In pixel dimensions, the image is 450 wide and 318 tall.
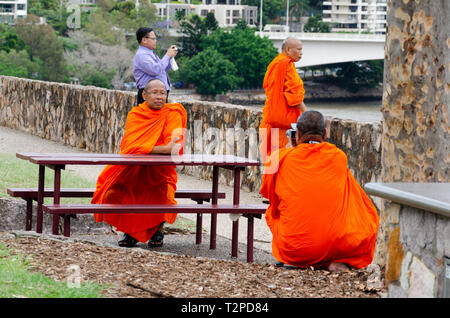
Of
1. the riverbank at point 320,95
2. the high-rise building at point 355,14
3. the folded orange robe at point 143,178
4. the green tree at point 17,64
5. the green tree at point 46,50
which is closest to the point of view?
the folded orange robe at point 143,178

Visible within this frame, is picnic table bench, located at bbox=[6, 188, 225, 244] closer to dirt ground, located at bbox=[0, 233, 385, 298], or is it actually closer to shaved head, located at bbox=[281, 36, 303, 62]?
dirt ground, located at bbox=[0, 233, 385, 298]

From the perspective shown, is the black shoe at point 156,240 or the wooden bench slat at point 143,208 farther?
the black shoe at point 156,240

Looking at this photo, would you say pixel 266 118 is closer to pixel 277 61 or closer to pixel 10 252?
pixel 277 61

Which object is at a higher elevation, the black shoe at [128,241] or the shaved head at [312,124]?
the shaved head at [312,124]

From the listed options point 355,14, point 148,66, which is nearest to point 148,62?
point 148,66

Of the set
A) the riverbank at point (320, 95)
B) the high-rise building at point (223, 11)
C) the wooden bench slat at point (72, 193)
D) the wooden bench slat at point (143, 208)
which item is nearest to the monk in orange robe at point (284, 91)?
the wooden bench slat at point (72, 193)

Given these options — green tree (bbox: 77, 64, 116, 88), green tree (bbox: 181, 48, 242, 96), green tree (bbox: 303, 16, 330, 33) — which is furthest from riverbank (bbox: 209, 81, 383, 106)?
green tree (bbox: 303, 16, 330, 33)

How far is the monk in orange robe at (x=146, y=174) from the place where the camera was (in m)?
6.57

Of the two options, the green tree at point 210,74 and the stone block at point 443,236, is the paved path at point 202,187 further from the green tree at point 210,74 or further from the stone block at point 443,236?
the green tree at point 210,74

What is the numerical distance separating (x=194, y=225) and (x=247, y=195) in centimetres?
181

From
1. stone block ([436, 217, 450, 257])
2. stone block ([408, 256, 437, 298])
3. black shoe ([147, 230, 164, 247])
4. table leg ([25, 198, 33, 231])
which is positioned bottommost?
black shoe ([147, 230, 164, 247])

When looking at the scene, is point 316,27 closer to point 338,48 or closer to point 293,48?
point 338,48

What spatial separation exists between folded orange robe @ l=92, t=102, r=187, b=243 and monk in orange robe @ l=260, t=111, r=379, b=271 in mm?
1256

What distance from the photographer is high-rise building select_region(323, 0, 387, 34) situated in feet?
362
